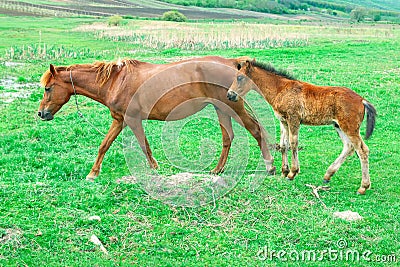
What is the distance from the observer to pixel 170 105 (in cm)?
912

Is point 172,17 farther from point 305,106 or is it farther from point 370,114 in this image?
point 370,114

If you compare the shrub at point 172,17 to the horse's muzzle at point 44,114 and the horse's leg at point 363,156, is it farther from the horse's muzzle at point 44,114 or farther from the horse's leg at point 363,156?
the horse's leg at point 363,156

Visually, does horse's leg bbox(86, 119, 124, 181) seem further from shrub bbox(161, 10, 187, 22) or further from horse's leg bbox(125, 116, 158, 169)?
shrub bbox(161, 10, 187, 22)

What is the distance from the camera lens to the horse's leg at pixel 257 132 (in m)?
9.14

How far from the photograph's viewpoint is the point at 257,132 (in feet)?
30.1

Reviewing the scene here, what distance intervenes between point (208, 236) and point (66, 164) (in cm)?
382

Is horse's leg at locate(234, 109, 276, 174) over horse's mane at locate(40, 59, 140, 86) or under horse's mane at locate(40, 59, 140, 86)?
under

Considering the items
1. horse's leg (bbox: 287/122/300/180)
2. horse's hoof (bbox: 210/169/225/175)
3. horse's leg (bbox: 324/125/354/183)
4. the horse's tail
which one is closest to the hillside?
horse's hoof (bbox: 210/169/225/175)

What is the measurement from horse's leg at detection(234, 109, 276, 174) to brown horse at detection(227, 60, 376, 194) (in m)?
0.27

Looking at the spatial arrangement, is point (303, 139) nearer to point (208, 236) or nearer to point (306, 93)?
point (306, 93)

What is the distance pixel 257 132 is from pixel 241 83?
108 centimetres

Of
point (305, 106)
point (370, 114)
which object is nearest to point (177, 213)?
point (305, 106)

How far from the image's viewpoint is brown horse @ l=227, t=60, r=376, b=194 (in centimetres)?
830

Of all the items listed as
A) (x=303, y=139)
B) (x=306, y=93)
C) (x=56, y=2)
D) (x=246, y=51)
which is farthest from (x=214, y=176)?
(x=56, y=2)
